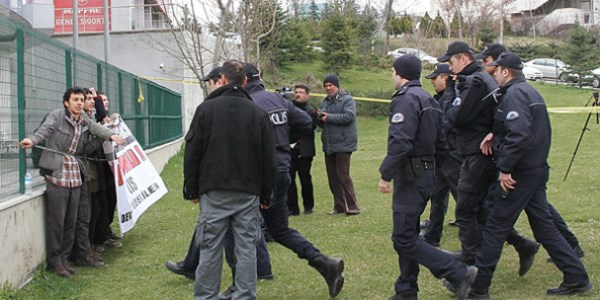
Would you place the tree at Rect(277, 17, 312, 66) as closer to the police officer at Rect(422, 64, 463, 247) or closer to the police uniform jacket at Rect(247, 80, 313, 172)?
the police officer at Rect(422, 64, 463, 247)

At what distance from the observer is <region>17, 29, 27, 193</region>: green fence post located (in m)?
7.11

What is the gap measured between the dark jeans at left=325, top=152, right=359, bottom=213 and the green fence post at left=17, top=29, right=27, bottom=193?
4585 millimetres

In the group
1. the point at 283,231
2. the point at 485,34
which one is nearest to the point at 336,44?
the point at 485,34

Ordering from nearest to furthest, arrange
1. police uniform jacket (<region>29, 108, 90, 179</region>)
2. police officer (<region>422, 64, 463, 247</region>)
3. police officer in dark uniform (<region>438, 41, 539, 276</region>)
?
police officer in dark uniform (<region>438, 41, 539, 276</region>) < police uniform jacket (<region>29, 108, 90, 179</region>) < police officer (<region>422, 64, 463, 247</region>)

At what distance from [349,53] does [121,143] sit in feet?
122

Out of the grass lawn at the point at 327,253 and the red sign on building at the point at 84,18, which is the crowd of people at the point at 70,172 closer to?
the grass lawn at the point at 327,253

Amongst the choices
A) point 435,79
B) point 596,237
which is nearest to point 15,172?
point 435,79

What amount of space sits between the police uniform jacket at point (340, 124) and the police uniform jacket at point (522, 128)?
432cm

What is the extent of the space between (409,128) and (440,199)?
2.76m

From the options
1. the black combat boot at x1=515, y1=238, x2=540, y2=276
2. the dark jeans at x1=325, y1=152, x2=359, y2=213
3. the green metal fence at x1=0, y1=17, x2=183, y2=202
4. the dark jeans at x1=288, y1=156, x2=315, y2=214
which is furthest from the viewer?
the dark jeans at x1=288, y1=156, x2=315, y2=214

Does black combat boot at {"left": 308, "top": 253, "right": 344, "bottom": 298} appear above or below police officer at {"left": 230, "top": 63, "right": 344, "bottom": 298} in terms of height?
below

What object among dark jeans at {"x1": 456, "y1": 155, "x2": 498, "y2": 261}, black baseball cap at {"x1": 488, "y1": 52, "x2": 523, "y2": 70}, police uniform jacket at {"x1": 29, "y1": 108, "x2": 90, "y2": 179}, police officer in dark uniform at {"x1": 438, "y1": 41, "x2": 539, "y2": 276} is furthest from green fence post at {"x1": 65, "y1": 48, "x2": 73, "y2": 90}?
black baseball cap at {"x1": 488, "y1": 52, "x2": 523, "y2": 70}

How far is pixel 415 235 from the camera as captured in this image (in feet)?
19.3

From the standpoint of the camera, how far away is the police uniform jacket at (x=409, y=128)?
5.75 m
